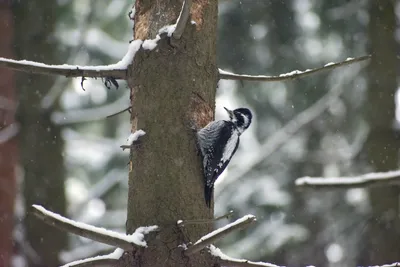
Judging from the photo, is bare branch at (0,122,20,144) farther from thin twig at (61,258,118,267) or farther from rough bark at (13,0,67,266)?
thin twig at (61,258,118,267)

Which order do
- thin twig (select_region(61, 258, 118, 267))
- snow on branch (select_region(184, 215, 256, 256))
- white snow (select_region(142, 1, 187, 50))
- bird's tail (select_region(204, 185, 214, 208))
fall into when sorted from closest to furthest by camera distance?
snow on branch (select_region(184, 215, 256, 256)) → thin twig (select_region(61, 258, 118, 267)) → bird's tail (select_region(204, 185, 214, 208)) → white snow (select_region(142, 1, 187, 50))

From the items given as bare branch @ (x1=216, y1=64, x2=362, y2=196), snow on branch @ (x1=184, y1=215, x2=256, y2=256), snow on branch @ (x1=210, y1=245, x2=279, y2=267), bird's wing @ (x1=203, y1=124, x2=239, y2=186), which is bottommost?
snow on branch @ (x1=210, y1=245, x2=279, y2=267)

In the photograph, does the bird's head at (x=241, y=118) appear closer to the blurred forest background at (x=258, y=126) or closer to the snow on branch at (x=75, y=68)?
the snow on branch at (x=75, y=68)

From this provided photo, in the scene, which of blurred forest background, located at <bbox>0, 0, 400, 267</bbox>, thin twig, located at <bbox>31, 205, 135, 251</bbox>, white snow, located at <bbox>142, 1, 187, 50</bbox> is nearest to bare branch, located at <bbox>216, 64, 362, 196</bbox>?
blurred forest background, located at <bbox>0, 0, 400, 267</bbox>

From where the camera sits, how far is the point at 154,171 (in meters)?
2.95

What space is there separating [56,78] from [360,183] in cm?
719

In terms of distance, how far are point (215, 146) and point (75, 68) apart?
735 millimetres

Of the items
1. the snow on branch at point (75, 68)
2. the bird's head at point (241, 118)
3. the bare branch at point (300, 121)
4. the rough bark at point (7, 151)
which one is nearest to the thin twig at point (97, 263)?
the snow on branch at point (75, 68)

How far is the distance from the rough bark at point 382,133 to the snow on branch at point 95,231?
482 centimetres

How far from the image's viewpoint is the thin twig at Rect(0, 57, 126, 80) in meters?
2.86

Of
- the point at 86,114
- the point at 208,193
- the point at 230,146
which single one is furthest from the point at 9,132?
the point at 208,193

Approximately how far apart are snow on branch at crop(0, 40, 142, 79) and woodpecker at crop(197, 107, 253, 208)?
1.45 ft

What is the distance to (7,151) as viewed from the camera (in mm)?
8016

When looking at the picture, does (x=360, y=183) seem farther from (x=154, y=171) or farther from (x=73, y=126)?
(x=73, y=126)
